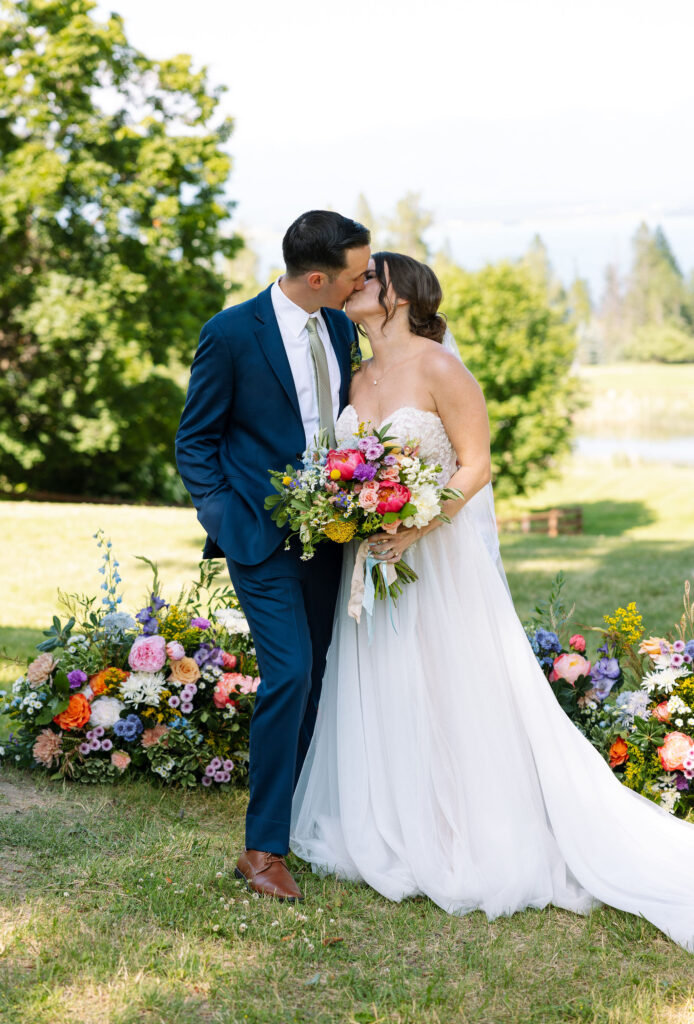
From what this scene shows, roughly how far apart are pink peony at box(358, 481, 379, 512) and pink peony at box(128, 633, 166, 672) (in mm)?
1782

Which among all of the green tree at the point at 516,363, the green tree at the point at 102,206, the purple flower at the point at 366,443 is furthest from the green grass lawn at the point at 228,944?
the green tree at the point at 516,363

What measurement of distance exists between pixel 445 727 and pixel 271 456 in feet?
4.41

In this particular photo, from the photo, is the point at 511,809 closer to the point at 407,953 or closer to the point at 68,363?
the point at 407,953

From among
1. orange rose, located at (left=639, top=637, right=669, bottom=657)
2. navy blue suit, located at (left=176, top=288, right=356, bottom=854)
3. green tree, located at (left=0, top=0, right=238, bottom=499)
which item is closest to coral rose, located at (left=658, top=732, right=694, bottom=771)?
orange rose, located at (left=639, top=637, right=669, bottom=657)

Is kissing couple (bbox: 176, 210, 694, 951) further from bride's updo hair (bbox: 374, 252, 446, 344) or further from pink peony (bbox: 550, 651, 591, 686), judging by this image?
pink peony (bbox: 550, 651, 591, 686)

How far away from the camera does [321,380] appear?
4254 millimetres

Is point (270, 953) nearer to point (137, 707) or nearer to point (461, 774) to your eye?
point (461, 774)

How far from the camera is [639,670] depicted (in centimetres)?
498

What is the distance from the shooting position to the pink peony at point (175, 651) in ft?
16.8

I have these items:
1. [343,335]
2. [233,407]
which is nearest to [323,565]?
[233,407]

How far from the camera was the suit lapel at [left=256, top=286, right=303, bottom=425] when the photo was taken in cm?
414

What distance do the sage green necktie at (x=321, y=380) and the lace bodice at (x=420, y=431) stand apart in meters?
0.07

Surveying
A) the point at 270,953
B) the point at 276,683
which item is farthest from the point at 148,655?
the point at 270,953

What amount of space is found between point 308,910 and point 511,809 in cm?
93
